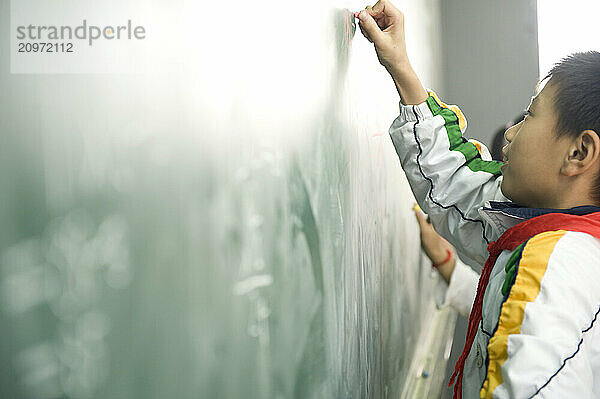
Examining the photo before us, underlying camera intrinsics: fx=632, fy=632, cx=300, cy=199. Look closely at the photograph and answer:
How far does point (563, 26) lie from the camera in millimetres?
1996

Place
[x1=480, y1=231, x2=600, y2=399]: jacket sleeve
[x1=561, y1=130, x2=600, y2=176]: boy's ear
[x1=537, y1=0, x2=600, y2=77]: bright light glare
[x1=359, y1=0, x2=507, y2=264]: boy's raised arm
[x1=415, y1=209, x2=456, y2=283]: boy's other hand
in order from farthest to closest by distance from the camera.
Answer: [x1=537, y1=0, x2=600, y2=77]: bright light glare < [x1=415, y1=209, x2=456, y2=283]: boy's other hand < [x1=359, y1=0, x2=507, y2=264]: boy's raised arm < [x1=561, y1=130, x2=600, y2=176]: boy's ear < [x1=480, y1=231, x2=600, y2=399]: jacket sleeve

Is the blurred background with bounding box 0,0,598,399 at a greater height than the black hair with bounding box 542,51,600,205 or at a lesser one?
lesser

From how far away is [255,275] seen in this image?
0.38 metres

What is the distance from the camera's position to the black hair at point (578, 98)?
61 cm

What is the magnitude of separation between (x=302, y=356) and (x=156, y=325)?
8.5 inches

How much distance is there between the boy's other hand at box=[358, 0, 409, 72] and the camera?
0.70m

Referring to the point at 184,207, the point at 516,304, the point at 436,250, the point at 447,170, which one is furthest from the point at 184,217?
the point at 436,250

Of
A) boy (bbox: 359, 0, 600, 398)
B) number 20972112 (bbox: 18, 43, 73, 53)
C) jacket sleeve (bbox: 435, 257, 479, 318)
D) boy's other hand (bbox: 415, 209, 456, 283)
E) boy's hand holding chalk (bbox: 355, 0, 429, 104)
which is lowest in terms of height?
jacket sleeve (bbox: 435, 257, 479, 318)

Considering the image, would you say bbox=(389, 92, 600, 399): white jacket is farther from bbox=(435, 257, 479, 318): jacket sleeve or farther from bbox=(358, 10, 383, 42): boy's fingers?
bbox=(435, 257, 479, 318): jacket sleeve

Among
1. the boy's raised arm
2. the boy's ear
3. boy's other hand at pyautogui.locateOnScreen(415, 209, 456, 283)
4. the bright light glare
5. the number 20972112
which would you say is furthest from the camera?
the bright light glare

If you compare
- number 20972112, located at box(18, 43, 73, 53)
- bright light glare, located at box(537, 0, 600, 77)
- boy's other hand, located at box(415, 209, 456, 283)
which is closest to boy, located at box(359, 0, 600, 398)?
number 20972112, located at box(18, 43, 73, 53)

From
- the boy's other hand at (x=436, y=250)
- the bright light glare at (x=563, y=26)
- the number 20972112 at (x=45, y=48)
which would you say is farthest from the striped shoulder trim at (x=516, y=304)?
the bright light glare at (x=563, y=26)

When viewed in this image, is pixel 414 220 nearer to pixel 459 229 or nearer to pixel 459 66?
pixel 459 229

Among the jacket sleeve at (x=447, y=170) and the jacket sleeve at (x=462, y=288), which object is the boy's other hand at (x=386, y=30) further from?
the jacket sleeve at (x=462, y=288)
